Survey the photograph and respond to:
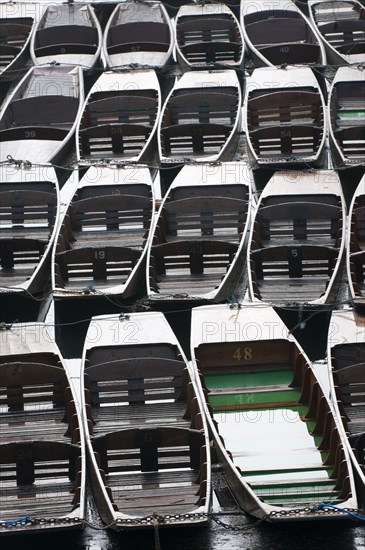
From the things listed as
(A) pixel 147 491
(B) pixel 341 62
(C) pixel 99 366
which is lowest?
(A) pixel 147 491

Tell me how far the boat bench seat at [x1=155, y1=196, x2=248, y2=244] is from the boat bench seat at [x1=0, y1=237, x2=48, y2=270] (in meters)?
1.51

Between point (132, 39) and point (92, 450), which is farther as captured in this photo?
point (132, 39)

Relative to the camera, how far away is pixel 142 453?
12039mm

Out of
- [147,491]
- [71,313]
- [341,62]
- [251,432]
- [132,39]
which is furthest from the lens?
→ [132,39]

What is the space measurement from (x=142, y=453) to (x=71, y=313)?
3.13m

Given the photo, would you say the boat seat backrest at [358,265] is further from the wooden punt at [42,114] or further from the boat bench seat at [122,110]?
the boat bench seat at [122,110]

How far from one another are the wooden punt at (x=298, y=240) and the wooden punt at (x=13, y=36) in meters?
5.89

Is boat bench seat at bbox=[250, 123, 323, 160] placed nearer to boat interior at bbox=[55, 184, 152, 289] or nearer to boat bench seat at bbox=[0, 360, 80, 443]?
boat interior at bbox=[55, 184, 152, 289]

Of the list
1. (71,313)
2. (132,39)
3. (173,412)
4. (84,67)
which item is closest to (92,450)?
(173,412)

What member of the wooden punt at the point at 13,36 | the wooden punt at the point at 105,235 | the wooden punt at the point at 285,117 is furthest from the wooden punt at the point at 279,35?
the wooden punt at the point at 105,235

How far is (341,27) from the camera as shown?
69.8 feet

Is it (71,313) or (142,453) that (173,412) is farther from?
(71,313)

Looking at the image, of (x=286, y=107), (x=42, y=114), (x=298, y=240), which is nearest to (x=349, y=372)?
(x=298, y=240)

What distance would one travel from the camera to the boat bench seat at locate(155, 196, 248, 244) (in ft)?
52.7
